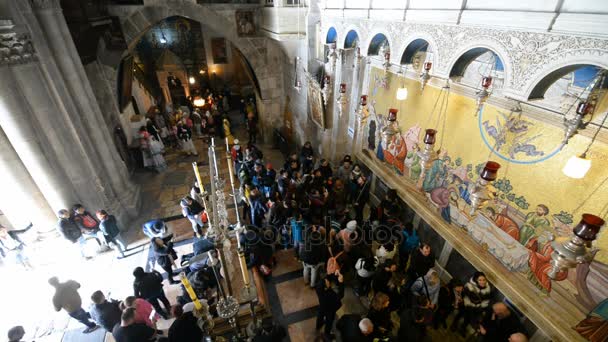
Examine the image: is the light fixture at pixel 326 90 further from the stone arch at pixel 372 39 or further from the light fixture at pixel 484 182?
the light fixture at pixel 484 182

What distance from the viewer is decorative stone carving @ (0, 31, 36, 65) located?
15.1ft

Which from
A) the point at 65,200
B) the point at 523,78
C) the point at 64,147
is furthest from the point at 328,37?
the point at 65,200

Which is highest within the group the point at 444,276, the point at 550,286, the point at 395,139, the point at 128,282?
the point at 395,139

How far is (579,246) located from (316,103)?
6.77 m

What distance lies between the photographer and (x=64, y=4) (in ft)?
20.2

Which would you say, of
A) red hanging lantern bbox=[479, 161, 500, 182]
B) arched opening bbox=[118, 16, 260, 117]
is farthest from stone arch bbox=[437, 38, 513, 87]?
arched opening bbox=[118, 16, 260, 117]

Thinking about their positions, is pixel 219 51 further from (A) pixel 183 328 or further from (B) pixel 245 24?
(A) pixel 183 328

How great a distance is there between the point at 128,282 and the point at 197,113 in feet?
26.6

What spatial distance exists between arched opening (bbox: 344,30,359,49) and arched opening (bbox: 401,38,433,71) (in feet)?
6.39

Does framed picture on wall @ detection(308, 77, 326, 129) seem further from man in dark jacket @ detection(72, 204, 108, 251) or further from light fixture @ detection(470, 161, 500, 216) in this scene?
man in dark jacket @ detection(72, 204, 108, 251)

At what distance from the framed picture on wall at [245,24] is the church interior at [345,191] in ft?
0.71

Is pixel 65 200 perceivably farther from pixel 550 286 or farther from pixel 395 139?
pixel 550 286

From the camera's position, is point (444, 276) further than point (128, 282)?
No

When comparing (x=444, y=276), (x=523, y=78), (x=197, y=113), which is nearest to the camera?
(x=523, y=78)
